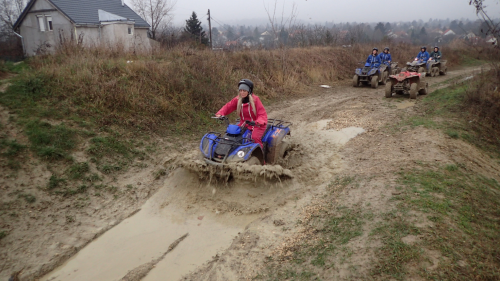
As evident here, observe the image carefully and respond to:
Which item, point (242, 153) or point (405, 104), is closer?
point (242, 153)

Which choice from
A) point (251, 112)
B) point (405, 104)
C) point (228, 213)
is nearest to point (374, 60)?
point (405, 104)

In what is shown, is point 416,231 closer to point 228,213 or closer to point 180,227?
point 228,213

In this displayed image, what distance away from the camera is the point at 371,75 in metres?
15.5

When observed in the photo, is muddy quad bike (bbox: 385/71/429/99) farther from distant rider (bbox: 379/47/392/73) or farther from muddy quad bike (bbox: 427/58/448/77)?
muddy quad bike (bbox: 427/58/448/77)

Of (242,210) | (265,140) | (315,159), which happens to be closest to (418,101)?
(315,159)

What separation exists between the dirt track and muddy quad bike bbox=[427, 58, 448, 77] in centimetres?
1286

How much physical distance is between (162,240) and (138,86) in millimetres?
5703

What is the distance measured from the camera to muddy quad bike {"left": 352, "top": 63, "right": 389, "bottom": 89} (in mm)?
15297

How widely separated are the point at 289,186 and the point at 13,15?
1566 inches

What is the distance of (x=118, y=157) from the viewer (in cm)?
679

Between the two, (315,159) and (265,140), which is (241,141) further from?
(315,159)

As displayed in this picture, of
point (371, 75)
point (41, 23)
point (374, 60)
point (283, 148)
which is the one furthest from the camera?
point (41, 23)

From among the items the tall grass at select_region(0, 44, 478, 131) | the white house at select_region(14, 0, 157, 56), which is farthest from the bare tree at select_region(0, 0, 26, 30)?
the tall grass at select_region(0, 44, 478, 131)

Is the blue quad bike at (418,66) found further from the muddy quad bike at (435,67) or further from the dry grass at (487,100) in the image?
the dry grass at (487,100)
